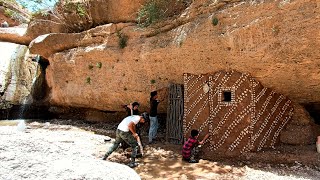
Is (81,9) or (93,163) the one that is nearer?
(93,163)

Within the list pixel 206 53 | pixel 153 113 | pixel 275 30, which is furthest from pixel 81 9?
pixel 275 30

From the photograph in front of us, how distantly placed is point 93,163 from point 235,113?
18.3 feet

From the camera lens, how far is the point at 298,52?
686cm

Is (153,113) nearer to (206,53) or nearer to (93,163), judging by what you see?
(206,53)

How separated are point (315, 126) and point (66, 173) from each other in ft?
26.2

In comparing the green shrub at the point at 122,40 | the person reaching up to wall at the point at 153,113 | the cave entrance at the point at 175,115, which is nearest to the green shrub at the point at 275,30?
the cave entrance at the point at 175,115

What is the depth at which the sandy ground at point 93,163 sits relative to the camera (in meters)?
2.67

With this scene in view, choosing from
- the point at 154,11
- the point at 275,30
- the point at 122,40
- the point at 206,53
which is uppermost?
the point at 154,11

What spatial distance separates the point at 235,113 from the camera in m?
7.94

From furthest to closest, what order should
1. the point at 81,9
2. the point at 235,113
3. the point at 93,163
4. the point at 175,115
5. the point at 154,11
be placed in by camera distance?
the point at 81,9, the point at 154,11, the point at 175,115, the point at 235,113, the point at 93,163

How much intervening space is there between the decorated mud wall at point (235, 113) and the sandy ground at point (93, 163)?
2.25 feet

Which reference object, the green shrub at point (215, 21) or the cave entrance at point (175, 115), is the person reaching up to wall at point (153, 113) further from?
the green shrub at point (215, 21)

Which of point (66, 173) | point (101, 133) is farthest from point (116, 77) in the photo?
point (66, 173)

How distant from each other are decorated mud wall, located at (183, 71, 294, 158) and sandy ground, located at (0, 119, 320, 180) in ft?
2.25
